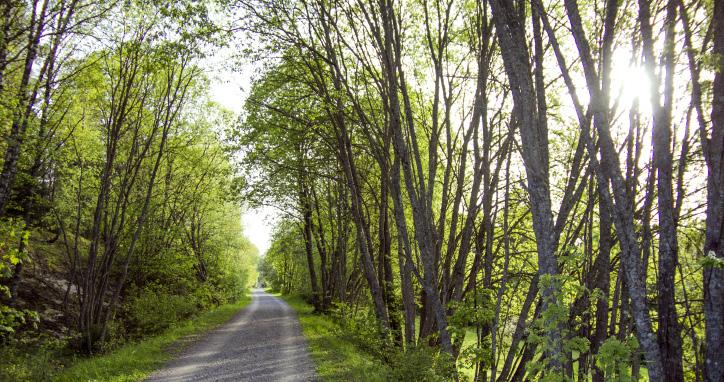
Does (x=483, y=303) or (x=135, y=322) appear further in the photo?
(x=135, y=322)

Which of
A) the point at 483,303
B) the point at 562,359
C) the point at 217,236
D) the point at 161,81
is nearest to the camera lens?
the point at 562,359

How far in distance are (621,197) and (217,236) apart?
88.9ft

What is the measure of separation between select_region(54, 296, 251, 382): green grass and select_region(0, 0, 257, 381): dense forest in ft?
2.05

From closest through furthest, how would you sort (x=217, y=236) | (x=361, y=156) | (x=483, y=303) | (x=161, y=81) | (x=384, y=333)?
(x=483, y=303)
(x=384, y=333)
(x=161, y=81)
(x=361, y=156)
(x=217, y=236)

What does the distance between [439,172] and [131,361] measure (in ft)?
33.0

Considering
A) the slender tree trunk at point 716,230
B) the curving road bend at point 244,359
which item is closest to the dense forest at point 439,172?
the slender tree trunk at point 716,230

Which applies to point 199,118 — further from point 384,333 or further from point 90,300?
point 384,333

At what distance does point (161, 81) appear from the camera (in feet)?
44.9

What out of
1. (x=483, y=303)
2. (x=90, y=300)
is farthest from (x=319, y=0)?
(x=90, y=300)

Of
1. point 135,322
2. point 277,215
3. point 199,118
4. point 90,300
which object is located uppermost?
point 199,118

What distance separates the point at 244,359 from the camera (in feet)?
37.9

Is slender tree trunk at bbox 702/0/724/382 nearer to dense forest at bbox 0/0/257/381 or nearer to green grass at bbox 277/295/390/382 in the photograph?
green grass at bbox 277/295/390/382

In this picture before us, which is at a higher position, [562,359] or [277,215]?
[277,215]

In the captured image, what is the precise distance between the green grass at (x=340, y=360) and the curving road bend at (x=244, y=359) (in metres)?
0.29
